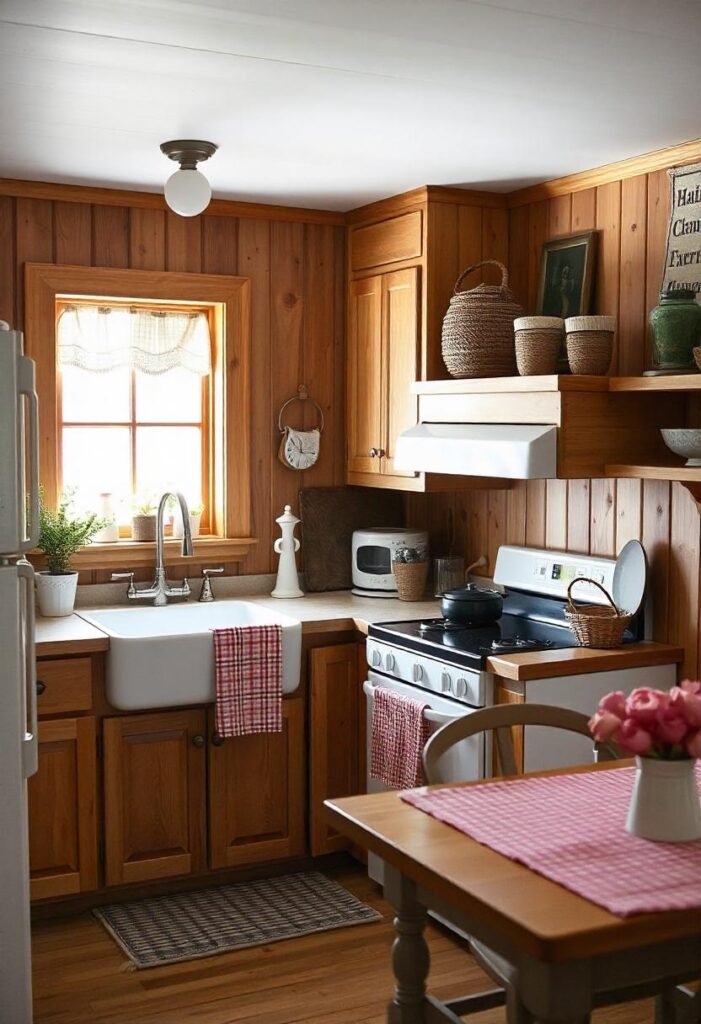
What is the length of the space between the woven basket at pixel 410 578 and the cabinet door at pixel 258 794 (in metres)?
0.62

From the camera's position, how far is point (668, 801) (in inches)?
80.3

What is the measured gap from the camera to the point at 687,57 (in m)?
2.63

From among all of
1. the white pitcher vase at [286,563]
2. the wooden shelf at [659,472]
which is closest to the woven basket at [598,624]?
the wooden shelf at [659,472]

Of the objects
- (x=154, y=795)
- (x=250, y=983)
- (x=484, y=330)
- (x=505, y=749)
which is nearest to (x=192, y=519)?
(x=154, y=795)

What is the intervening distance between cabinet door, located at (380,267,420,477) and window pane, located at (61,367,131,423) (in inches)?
37.8

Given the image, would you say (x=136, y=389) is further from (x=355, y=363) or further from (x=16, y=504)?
(x=16, y=504)

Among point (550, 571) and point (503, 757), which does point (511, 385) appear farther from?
point (503, 757)

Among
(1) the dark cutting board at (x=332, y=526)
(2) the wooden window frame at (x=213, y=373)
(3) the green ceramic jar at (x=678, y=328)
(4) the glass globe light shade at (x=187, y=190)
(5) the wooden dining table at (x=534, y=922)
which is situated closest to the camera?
(5) the wooden dining table at (x=534, y=922)

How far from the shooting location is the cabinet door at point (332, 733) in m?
4.05

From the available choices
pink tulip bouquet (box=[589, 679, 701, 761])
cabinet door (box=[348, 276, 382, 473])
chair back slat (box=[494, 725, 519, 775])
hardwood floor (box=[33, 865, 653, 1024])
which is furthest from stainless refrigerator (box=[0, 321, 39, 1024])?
cabinet door (box=[348, 276, 382, 473])

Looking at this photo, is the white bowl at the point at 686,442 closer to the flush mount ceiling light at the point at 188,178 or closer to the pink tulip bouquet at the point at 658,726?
the pink tulip bouquet at the point at 658,726

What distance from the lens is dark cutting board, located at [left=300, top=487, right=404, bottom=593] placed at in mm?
4617

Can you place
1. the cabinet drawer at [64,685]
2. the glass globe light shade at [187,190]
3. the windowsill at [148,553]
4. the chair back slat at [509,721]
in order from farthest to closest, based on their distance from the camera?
the windowsill at [148,553]
the cabinet drawer at [64,685]
the glass globe light shade at [187,190]
the chair back slat at [509,721]

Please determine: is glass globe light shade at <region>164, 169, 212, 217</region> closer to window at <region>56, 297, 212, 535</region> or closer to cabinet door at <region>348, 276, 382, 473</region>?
window at <region>56, 297, 212, 535</region>
